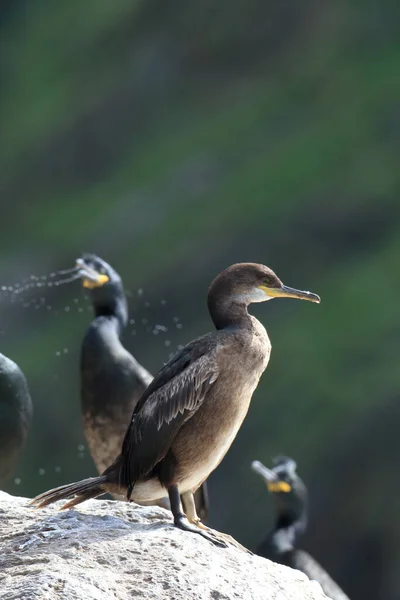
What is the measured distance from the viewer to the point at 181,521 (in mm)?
4059

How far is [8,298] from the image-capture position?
1246cm

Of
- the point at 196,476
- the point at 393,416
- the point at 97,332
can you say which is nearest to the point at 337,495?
the point at 393,416

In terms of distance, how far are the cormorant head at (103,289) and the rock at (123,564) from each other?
2739 mm

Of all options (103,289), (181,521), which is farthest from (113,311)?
A: (181,521)

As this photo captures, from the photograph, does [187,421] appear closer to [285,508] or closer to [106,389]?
[106,389]

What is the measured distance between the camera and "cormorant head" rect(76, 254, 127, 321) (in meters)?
6.87

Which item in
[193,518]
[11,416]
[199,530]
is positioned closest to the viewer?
[199,530]

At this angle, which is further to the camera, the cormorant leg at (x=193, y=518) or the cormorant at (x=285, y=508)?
the cormorant at (x=285, y=508)

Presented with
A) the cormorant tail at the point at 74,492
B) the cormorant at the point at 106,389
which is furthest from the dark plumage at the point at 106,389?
the cormorant tail at the point at 74,492

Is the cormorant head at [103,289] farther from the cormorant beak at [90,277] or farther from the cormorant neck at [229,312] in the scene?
the cormorant neck at [229,312]

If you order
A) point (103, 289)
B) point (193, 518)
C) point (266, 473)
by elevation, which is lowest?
point (266, 473)

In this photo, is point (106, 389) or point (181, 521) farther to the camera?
point (106, 389)

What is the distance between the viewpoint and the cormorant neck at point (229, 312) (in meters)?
4.30

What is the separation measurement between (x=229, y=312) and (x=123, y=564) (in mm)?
1008
